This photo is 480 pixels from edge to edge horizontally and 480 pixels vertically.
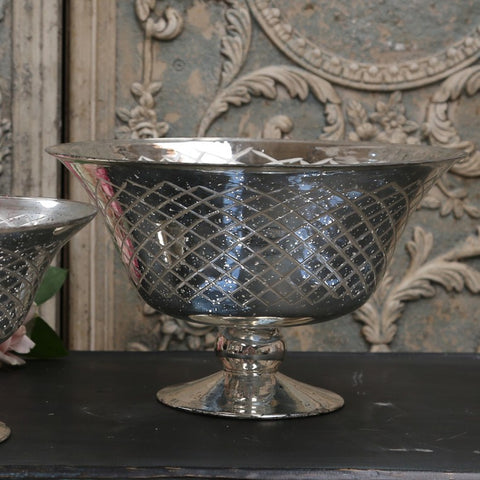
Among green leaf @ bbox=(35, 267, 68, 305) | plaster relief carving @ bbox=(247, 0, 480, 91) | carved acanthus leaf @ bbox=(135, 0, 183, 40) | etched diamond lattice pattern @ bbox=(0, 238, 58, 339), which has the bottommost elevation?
green leaf @ bbox=(35, 267, 68, 305)

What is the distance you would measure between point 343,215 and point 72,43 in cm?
59

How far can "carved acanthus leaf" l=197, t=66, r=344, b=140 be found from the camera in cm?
128

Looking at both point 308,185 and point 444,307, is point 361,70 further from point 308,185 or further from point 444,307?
point 308,185

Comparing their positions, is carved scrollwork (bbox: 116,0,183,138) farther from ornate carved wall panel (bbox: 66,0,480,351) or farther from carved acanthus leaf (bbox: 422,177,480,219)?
carved acanthus leaf (bbox: 422,177,480,219)


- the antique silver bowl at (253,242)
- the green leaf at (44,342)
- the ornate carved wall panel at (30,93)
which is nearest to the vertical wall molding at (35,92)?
the ornate carved wall panel at (30,93)

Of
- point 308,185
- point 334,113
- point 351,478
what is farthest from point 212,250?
point 334,113

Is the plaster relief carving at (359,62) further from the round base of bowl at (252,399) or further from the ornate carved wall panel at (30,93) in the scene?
the round base of bowl at (252,399)

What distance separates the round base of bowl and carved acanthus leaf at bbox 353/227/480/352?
1.39 feet

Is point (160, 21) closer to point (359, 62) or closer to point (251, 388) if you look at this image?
point (359, 62)

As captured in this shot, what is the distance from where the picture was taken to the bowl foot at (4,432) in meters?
0.77

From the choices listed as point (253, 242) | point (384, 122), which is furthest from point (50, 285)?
point (384, 122)

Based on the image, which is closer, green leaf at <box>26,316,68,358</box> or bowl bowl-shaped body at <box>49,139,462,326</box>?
bowl bowl-shaped body at <box>49,139,462,326</box>

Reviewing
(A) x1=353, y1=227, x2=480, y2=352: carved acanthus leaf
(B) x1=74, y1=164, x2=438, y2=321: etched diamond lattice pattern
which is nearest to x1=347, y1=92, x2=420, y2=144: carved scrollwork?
(A) x1=353, y1=227, x2=480, y2=352: carved acanthus leaf

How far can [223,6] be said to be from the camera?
1.27 m
